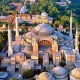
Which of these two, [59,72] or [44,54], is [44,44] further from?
[59,72]

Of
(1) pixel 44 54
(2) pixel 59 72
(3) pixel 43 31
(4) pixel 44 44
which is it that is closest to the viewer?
(2) pixel 59 72

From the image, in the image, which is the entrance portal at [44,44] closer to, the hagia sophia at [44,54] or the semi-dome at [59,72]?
the hagia sophia at [44,54]

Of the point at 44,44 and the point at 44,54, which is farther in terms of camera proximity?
the point at 44,44

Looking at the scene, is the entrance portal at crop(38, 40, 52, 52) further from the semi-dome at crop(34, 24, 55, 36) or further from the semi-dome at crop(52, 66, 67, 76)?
the semi-dome at crop(52, 66, 67, 76)

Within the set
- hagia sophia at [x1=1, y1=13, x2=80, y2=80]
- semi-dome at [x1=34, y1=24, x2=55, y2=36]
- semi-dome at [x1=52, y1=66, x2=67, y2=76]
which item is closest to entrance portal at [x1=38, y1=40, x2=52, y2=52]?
hagia sophia at [x1=1, y1=13, x2=80, y2=80]

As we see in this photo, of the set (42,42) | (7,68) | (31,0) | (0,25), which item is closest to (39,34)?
(42,42)

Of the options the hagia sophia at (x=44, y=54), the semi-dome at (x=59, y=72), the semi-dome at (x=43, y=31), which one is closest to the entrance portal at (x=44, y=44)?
the hagia sophia at (x=44, y=54)

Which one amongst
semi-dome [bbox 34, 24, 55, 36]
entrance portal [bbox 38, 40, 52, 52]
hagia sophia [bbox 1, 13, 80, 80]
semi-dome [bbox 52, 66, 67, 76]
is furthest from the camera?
semi-dome [bbox 34, 24, 55, 36]

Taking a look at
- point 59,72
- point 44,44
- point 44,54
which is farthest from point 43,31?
point 59,72

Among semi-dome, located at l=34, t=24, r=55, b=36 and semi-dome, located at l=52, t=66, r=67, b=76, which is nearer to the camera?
semi-dome, located at l=52, t=66, r=67, b=76
